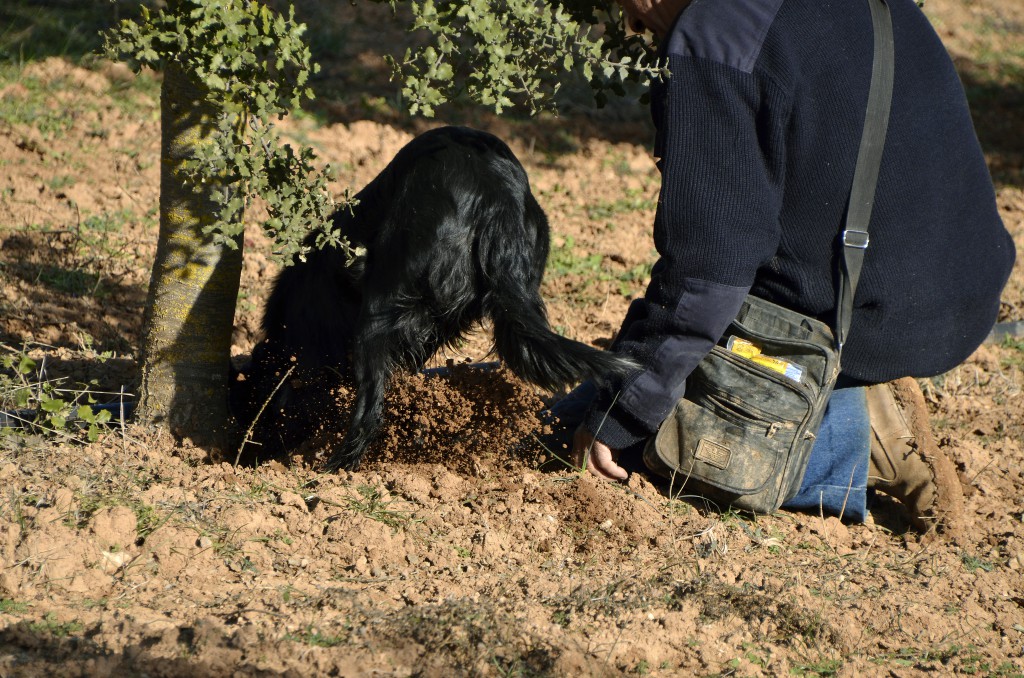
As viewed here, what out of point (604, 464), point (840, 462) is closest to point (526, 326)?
point (604, 464)

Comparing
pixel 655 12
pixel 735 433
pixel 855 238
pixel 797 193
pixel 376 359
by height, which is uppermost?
pixel 655 12

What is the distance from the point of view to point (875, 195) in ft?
8.21

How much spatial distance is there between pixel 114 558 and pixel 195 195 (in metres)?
1.03

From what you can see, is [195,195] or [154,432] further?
[154,432]

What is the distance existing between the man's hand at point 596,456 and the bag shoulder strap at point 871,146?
2.74 feet

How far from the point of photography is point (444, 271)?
2.57 metres

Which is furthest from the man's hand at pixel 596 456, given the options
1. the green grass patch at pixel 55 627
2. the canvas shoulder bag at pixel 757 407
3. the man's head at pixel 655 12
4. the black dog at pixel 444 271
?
the green grass patch at pixel 55 627

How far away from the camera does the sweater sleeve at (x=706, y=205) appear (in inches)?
93.8

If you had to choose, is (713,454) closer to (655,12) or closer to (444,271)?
(444,271)

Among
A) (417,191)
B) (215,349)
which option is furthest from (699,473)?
(215,349)

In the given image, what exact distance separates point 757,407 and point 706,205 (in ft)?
1.99

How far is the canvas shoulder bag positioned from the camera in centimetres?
261

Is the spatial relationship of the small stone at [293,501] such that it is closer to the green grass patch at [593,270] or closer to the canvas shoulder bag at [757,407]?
the canvas shoulder bag at [757,407]

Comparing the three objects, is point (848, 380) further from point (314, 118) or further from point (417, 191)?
point (314, 118)
